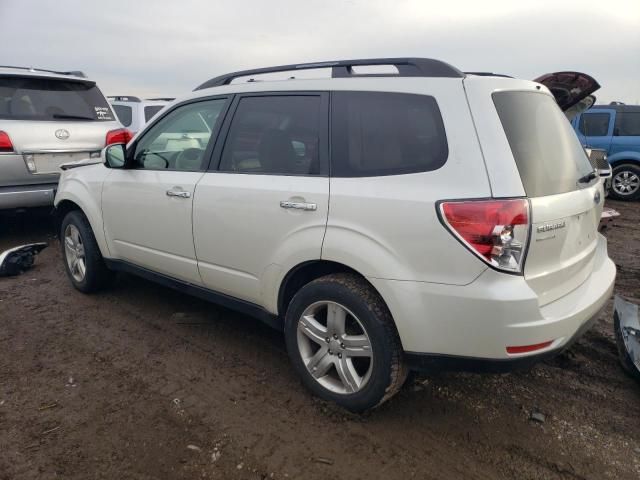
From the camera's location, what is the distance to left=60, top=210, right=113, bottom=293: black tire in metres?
4.20

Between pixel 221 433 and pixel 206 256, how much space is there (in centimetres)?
111

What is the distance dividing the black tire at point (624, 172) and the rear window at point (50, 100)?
377 inches

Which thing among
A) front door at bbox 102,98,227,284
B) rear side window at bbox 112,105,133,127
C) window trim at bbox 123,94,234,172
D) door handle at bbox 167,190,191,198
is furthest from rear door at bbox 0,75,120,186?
door handle at bbox 167,190,191,198

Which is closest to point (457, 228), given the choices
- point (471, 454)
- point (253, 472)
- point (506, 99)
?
point (506, 99)

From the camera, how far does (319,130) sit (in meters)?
2.74

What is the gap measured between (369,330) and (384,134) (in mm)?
963

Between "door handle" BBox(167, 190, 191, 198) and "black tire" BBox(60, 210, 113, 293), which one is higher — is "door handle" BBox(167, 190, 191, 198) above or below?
above

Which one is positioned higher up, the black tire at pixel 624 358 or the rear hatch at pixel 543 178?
the rear hatch at pixel 543 178

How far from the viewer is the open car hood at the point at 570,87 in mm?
4391

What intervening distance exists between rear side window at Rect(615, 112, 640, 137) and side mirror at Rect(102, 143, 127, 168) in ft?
33.4

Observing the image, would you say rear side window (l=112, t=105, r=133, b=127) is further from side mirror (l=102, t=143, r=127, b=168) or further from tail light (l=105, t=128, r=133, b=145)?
side mirror (l=102, t=143, r=127, b=168)

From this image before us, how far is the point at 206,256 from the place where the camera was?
126 inches

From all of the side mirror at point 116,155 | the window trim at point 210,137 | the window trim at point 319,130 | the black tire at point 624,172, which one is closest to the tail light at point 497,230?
the window trim at point 319,130

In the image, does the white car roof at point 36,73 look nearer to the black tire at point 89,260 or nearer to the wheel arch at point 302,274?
the black tire at point 89,260
